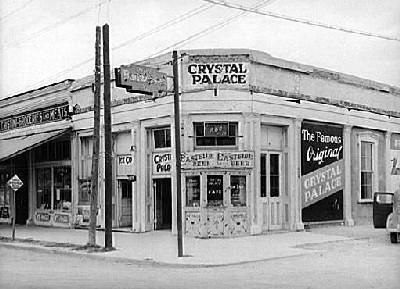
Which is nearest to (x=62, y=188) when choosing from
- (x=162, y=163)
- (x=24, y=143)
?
(x=24, y=143)

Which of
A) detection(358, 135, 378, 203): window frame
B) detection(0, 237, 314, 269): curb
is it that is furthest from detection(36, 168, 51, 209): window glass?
detection(358, 135, 378, 203): window frame

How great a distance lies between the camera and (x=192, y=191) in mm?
20516

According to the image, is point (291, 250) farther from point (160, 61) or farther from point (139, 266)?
point (160, 61)

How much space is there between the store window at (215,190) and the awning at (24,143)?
8.06m

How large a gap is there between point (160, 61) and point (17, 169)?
11.2 m

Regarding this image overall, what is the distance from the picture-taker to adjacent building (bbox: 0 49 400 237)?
67.0 ft

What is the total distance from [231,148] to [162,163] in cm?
260

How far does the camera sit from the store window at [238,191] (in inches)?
803

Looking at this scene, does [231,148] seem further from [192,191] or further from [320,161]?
[320,161]

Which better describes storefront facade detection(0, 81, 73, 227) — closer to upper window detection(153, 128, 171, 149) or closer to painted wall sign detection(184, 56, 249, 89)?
upper window detection(153, 128, 171, 149)

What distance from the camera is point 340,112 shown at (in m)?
24.2

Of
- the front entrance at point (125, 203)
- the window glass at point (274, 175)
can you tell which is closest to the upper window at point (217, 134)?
the window glass at point (274, 175)

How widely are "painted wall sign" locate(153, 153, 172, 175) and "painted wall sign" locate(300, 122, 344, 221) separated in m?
4.34

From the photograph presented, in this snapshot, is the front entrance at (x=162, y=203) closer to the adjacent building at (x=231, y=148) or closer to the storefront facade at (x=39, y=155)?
the adjacent building at (x=231, y=148)
